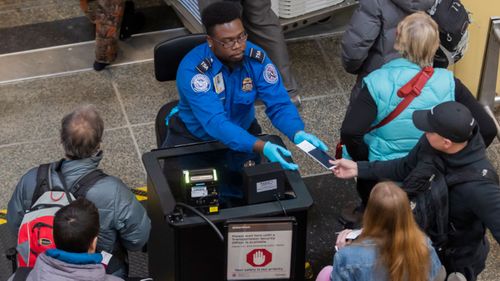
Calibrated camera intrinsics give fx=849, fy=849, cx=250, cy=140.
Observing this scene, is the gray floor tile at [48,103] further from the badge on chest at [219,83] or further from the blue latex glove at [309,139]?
the blue latex glove at [309,139]

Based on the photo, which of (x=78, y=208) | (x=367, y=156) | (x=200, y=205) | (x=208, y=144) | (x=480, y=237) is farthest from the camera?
(x=367, y=156)

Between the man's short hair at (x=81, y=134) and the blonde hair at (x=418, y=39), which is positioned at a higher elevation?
the blonde hair at (x=418, y=39)

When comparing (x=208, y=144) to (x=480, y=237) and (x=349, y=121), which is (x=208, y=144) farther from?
(x=480, y=237)

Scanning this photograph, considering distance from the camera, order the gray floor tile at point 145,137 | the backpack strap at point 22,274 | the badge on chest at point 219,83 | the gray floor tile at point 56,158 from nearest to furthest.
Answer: the backpack strap at point 22,274 < the badge on chest at point 219,83 < the gray floor tile at point 56,158 < the gray floor tile at point 145,137

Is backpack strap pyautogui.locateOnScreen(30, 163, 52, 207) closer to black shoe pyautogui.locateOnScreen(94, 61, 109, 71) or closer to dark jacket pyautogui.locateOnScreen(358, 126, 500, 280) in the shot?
dark jacket pyautogui.locateOnScreen(358, 126, 500, 280)

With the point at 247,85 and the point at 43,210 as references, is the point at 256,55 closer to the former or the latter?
the point at 247,85

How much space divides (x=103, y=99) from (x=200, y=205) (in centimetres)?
282

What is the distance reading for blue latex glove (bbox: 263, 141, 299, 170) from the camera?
157 inches

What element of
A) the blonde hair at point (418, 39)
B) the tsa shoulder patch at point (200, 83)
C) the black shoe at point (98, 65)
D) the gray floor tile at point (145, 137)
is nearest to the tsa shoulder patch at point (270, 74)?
the tsa shoulder patch at point (200, 83)

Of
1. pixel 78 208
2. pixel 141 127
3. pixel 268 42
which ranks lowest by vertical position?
pixel 141 127

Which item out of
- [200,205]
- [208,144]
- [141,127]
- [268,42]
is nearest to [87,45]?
[141,127]

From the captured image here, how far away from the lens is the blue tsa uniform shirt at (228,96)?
4219mm

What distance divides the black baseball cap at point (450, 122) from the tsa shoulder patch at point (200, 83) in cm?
112

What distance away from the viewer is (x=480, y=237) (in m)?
3.95
